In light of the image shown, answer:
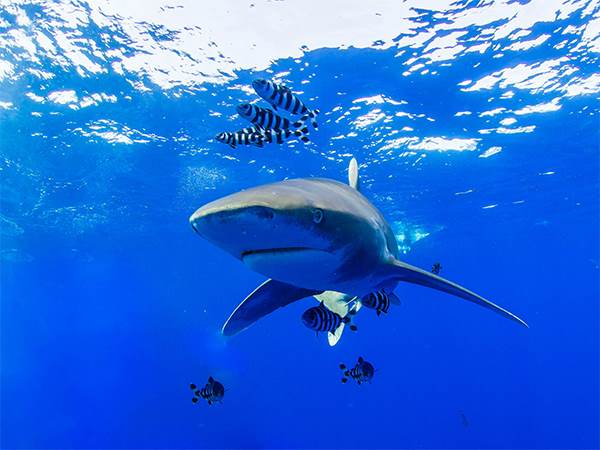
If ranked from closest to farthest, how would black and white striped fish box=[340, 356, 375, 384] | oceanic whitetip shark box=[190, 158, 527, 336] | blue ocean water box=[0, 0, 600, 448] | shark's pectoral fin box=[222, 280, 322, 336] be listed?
oceanic whitetip shark box=[190, 158, 527, 336] → shark's pectoral fin box=[222, 280, 322, 336] → black and white striped fish box=[340, 356, 375, 384] → blue ocean water box=[0, 0, 600, 448]

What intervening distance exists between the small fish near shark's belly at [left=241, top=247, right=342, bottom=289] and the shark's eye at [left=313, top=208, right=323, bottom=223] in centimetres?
21

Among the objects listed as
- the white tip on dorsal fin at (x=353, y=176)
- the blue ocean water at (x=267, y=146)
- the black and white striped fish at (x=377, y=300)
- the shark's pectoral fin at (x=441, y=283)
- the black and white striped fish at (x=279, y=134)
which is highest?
the blue ocean water at (x=267, y=146)

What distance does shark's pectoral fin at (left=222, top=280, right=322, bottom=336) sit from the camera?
414 cm

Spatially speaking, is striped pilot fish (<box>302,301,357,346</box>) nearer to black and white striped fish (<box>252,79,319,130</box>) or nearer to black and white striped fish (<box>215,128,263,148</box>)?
black and white striped fish (<box>215,128,263,148</box>)

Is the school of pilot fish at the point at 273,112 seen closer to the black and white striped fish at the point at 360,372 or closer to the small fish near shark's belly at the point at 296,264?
the small fish near shark's belly at the point at 296,264

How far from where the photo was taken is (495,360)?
144250 millimetres

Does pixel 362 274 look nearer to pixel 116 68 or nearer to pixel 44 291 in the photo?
pixel 116 68

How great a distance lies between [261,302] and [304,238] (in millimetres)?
1924

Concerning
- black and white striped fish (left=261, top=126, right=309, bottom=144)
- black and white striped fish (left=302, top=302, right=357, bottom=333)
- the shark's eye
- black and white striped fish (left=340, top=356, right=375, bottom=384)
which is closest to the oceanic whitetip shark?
the shark's eye

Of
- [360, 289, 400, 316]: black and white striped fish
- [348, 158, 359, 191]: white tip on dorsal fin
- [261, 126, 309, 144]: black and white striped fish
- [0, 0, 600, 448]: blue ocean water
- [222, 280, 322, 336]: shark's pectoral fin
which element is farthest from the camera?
[0, 0, 600, 448]: blue ocean water

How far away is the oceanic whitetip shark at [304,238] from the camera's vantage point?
2.26m

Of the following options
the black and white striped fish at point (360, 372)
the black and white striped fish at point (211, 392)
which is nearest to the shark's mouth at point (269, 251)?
the black and white striped fish at point (360, 372)

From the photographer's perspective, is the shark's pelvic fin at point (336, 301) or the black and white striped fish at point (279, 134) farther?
the black and white striped fish at point (279, 134)

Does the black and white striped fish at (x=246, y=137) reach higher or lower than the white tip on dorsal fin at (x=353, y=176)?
higher
